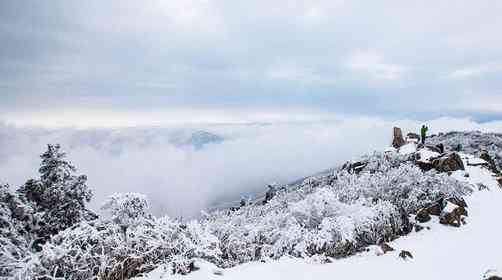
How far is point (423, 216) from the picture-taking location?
13359 mm

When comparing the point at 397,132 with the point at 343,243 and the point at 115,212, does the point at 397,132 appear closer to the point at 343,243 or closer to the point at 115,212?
the point at 343,243

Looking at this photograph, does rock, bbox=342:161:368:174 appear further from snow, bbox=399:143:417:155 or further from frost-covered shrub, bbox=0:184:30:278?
frost-covered shrub, bbox=0:184:30:278

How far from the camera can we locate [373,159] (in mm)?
24188

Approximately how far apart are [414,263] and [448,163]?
42.4ft

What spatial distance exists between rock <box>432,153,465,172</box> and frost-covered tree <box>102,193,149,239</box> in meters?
15.4

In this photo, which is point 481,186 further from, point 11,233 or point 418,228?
point 11,233

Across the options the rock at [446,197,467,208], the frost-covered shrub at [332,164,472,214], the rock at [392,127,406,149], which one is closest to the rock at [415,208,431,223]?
the frost-covered shrub at [332,164,472,214]

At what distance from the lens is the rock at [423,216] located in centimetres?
1332

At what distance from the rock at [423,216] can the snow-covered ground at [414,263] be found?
211 millimetres

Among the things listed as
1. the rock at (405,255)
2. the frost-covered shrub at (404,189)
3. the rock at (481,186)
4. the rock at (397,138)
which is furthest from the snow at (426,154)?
the rock at (405,255)

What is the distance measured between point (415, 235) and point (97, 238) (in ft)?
28.6

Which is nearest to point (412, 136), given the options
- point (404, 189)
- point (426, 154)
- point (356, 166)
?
point (356, 166)

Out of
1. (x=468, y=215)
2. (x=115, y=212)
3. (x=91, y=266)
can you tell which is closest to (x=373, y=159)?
(x=468, y=215)

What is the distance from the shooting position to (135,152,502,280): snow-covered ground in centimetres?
854
